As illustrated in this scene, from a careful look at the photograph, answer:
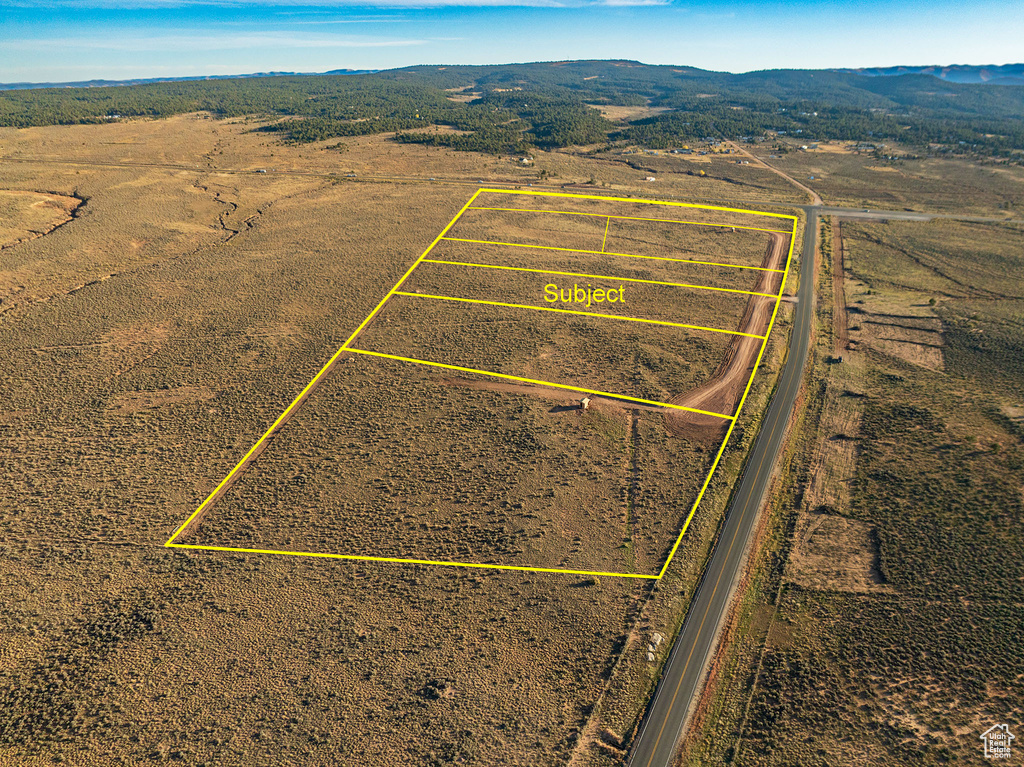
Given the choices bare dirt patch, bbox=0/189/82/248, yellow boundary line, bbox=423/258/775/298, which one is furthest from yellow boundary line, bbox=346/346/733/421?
bare dirt patch, bbox=0/189/82/248

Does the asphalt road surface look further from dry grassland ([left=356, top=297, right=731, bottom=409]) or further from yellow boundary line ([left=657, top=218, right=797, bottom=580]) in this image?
dry grassland ([left=356, top=297, right=731, bottom=409])

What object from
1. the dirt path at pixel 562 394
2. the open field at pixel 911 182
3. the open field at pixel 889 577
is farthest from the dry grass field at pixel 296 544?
the open field at pixel 911 182

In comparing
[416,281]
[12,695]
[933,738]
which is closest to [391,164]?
[416,281]

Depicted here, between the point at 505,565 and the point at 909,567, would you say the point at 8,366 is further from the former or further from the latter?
the point at 909,567

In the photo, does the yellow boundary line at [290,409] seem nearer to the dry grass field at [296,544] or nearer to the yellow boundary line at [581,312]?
the dry grass field at [296,544]

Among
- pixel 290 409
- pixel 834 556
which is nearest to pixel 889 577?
pixel 834 556

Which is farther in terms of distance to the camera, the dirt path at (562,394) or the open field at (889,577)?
the dirt path at (562,394)
